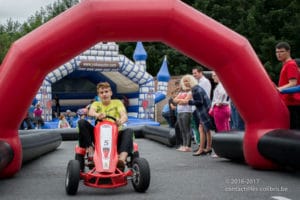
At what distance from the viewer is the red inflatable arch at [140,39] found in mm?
6293

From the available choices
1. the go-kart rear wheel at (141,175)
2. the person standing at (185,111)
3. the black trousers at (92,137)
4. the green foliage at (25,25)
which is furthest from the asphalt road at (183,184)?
the green foliage at (25,25)

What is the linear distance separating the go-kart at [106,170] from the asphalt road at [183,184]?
0.36 ft

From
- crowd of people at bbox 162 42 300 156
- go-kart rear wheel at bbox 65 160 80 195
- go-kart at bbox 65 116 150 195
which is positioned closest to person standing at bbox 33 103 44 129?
crowd of people at bbox 162 42 300 156

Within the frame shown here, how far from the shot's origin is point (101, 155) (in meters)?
5.50

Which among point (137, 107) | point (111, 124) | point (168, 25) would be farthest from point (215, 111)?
point (137, 107)

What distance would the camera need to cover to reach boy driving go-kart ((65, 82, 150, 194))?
209 inches

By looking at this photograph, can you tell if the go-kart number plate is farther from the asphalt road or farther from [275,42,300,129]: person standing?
[275,42,300,129]: person standing

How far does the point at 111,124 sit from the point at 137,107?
16.1 meters

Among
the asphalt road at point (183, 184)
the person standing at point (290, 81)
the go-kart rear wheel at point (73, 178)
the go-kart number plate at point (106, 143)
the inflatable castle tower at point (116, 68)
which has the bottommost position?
the asphalt road at point (183, 184)

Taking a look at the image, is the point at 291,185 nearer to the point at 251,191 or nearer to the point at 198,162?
the point at 251,191

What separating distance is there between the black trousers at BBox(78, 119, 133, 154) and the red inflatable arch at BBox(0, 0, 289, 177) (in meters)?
0.97

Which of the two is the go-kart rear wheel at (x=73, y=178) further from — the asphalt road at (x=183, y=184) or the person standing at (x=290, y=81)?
the person standing at (x=290, y=81)

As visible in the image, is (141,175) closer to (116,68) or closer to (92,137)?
(92,137)

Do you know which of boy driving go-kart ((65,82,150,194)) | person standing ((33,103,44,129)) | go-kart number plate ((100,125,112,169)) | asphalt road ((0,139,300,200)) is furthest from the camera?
person standing ((33,103,44,129))
